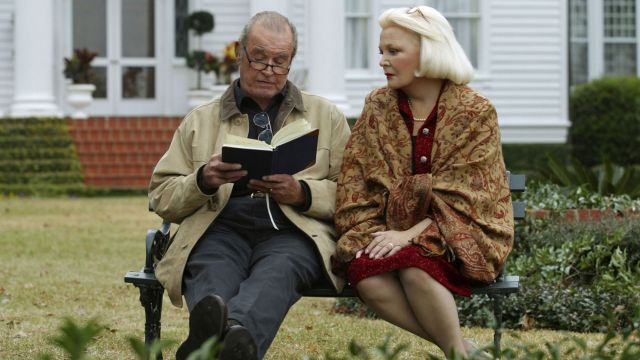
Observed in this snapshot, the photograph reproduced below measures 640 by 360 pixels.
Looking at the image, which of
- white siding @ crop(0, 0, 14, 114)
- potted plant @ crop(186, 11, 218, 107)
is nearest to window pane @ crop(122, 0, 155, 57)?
potted plant @ crop(186, 11, 218, 107)

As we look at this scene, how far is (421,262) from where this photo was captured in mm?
5223

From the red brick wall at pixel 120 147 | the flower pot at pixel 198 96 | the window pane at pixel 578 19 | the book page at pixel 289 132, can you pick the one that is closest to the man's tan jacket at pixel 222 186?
the book page at pixel 289 132

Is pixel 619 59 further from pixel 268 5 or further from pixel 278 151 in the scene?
pixel 278 151

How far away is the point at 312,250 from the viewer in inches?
220

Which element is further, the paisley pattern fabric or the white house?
the white house

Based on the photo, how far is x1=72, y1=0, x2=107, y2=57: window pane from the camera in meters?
23.6

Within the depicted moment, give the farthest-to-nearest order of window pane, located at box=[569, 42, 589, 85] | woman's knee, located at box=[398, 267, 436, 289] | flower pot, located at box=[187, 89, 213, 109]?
window pane, located at box=[569, 42, 589, 85]
flower pot, located at box=[187, 89, 213, 109]
woman's knee, located at box=[398, 267, 436, 289]

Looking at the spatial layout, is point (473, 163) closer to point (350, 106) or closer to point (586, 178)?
point (586, 178)

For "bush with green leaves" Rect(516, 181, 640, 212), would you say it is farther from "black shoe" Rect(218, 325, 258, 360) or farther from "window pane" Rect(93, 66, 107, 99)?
"window pane" Rect(93, 66, 107, 99)

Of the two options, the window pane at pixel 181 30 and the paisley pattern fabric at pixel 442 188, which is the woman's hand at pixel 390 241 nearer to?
the paisley pattern fabric at pixel 442 188

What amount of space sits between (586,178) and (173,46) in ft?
47.1

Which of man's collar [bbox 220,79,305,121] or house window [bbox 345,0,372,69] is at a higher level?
house window [bbox 345,0,372,69]

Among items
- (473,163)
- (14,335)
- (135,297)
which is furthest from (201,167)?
(135,297)

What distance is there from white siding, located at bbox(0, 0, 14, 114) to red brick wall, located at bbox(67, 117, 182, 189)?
267 cm
